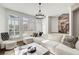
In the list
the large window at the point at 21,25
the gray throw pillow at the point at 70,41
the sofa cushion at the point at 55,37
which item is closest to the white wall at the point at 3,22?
the large window at the point at 21,25

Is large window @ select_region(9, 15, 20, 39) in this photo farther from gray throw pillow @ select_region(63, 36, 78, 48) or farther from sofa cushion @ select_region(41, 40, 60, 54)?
gray throw pillow @ select_region(63, 36, 78, 48)

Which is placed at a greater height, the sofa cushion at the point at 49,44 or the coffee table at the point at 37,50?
the sofa cushion at the point at 49,44

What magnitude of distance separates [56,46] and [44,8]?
0.88 metres

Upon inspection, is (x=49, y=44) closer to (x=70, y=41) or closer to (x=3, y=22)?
(x=70, y=41)

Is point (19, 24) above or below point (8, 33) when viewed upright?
above

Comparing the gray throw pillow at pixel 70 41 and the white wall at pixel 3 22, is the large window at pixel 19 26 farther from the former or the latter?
the gray throw pillow at pixel 70 41

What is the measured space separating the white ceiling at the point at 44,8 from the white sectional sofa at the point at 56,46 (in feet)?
1.94

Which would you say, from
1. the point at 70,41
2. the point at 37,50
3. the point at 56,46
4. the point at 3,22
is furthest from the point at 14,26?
the point at 70,41

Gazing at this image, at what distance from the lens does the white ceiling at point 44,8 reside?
1781 mm

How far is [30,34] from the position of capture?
2014 millimetres

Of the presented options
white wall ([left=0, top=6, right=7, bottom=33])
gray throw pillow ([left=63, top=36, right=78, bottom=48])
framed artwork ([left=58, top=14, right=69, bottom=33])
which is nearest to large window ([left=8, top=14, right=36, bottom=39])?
white wall ([left=0, top=6, right=7, bottom=33])
